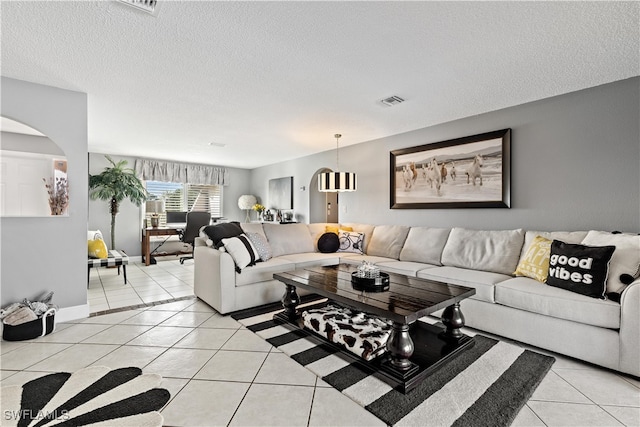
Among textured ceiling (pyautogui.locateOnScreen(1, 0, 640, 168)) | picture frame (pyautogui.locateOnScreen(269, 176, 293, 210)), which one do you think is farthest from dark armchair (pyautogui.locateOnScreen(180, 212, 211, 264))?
textured ceiling (pyautogui.locateOnScreen(1, 0, 640, 168))

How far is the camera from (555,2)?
5.66ft

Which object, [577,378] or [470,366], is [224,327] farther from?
[577,378]

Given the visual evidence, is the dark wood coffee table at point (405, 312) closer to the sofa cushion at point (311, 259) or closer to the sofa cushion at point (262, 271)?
the sofa cushion at point (262, 271)

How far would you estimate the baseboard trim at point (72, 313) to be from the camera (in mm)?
2934

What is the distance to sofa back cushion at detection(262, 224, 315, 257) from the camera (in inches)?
163

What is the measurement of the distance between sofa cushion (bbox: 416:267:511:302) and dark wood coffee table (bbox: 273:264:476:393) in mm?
385

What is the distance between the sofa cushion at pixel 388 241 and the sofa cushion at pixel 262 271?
1.29 metres

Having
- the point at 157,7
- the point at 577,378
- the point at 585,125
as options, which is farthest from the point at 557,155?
the point at 157,7

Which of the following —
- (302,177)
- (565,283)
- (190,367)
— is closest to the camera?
(190,367)

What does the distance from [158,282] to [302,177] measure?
3.34 m

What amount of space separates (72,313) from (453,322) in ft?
11.7

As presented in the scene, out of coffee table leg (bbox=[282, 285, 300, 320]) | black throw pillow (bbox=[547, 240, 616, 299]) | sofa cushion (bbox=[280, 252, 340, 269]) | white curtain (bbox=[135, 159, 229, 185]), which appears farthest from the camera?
white curtain (bbox=[135, 159, 229, 185])

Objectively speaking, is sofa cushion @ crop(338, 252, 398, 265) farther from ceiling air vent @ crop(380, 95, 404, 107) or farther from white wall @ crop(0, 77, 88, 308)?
white wall @ crop(0, 77, 88, 308)

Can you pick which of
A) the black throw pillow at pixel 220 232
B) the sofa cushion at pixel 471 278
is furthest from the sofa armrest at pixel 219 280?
the sofa cushion at pixel 471 278
